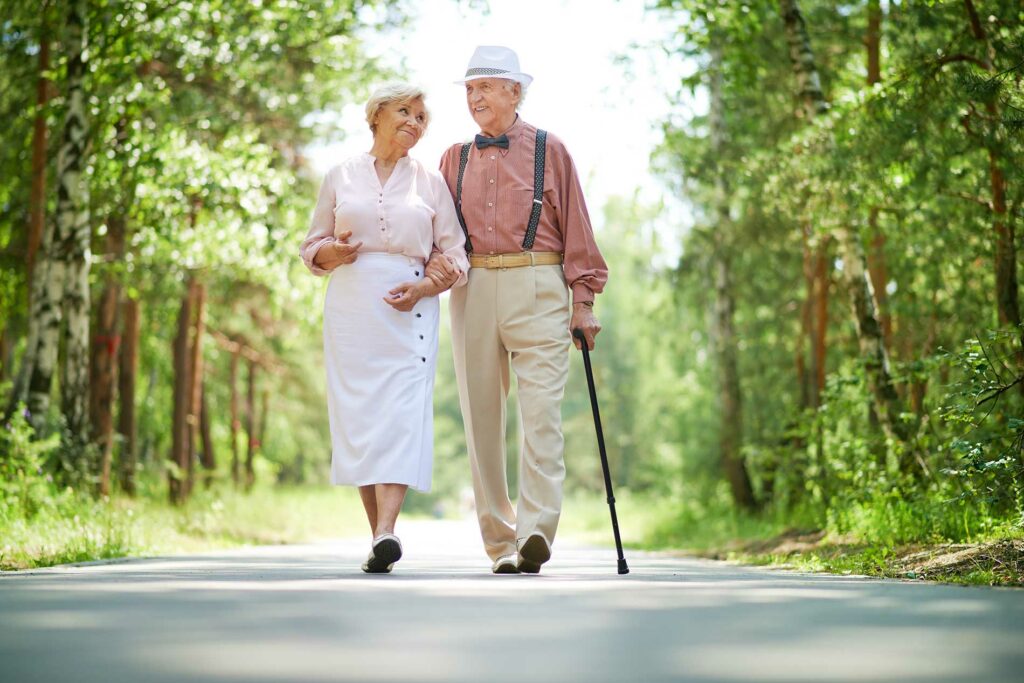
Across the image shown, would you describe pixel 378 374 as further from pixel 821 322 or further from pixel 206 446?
pixel 206 446

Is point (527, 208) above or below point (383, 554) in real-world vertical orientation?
above

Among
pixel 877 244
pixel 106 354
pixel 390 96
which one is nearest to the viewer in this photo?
pixel 390 96

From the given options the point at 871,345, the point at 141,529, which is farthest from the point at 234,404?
the point at 871,345

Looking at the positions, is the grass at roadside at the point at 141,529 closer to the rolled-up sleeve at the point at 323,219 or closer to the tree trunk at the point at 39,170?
the rolled-up sleeve at the point at 323,219

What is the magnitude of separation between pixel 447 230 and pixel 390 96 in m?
0.73

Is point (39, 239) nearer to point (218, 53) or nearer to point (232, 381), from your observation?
point (218, 53)

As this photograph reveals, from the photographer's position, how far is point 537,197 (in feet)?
21.4

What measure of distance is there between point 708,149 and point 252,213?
21.0ft

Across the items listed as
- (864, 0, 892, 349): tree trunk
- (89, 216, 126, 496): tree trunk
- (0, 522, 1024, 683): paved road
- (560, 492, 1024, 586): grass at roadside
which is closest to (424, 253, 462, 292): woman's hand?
(0, 522, 1024, 683): paved road

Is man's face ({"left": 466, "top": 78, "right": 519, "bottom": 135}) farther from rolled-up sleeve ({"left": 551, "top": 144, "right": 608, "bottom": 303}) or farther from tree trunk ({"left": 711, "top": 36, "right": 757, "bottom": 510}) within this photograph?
tree trunk ({"left": 711, "top": 36, "right": 757, "bottom": 510})

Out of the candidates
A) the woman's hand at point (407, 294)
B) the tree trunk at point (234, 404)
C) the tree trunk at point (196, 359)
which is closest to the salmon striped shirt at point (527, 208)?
the woman's hand at point (407, 294)

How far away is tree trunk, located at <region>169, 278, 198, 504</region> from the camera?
2039 centimetres

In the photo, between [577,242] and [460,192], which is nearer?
[577,242]

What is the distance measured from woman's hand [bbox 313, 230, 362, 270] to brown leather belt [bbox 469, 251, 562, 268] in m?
0.64
